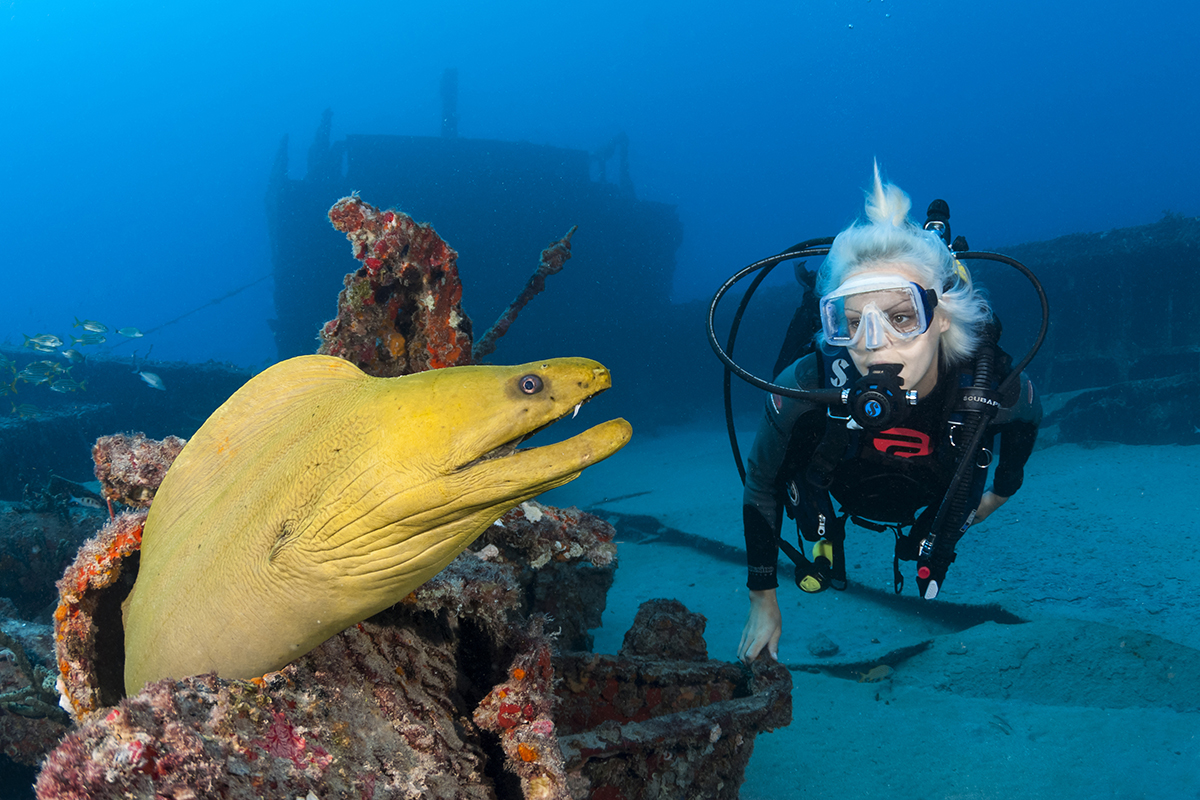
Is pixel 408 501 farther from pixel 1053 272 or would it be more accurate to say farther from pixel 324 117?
pixel 324 117

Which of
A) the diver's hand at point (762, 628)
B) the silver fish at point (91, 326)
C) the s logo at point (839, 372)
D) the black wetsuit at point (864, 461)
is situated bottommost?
the silver fish at point (91, 326)

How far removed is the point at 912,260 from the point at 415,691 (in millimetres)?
3013

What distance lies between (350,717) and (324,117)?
3321 centimetres

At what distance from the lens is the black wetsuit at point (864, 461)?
321 centimetres

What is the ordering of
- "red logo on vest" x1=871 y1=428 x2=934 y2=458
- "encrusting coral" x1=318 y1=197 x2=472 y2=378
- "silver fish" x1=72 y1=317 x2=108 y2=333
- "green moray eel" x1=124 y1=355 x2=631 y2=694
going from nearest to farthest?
1. "green moray eel" x1=124 y1=355 x2=631 y2=694
2. "encrusting coral" x1=318 y1=197 x2=472 y2=378
3. "red logo on vest" x1=871 y1=428 x2=934 y2=458
4. "silver fish" x1=72 y1=317 x2=108 y2=333

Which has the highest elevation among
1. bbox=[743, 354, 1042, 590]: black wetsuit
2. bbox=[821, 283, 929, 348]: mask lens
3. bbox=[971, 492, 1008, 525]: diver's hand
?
bbox=[821, 283, 929, 348]: mask lens

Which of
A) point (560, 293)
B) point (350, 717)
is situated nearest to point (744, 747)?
point (350, 717)

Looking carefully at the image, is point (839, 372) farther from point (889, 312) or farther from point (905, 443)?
point (905, 443)

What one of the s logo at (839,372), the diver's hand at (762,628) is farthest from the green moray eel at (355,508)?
the diver's hand at (762,628)

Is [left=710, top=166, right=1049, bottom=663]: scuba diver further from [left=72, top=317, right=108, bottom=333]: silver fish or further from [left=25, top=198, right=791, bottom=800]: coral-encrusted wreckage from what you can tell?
[left=72, top=317, right=108, bottom=333]: silver fish

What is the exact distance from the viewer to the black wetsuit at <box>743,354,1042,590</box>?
126 inches

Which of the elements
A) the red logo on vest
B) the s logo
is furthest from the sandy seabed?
the s logo

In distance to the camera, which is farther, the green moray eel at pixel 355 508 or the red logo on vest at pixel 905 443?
the red logo on vest at pixel 905 443

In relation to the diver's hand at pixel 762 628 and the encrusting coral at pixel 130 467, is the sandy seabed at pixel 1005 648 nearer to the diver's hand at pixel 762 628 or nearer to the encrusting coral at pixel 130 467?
the diver's hand at pixel 762 628
